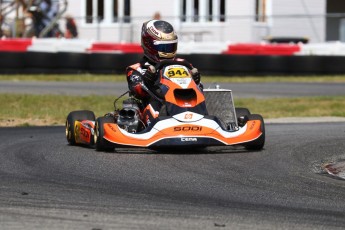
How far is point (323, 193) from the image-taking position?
24.8ft

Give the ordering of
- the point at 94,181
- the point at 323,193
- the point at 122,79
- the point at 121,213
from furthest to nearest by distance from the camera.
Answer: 1. the point at 122,79
2. the point at 94,181
3. the point at 323,193
4. the point at 121,213

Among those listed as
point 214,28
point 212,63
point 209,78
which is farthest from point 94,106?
point 214,28

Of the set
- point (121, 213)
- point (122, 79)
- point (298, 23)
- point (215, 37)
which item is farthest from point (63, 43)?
point (121, 213)

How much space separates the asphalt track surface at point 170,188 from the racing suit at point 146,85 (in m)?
0.44

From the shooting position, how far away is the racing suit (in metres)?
10.6

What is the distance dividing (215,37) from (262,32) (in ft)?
4.64

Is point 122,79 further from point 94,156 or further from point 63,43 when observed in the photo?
point 94,156

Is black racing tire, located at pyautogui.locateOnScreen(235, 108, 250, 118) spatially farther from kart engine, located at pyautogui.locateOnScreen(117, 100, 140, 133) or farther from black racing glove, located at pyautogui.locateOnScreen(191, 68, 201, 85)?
kart engine, located at pyautogui.locateOnScreen(117, 100, 140, 133)

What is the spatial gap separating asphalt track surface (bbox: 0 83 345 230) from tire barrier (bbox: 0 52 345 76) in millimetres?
13084

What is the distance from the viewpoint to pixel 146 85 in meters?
10.8

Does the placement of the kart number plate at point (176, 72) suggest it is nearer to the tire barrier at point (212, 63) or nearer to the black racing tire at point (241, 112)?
the black racing tire at point (241, 112)

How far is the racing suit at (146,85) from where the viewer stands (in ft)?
34.7

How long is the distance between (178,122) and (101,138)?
0.77 meters

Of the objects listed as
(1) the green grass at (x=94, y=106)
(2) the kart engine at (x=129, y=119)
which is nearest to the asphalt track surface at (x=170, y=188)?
(2) the kart engine at (x=129, y=119)
